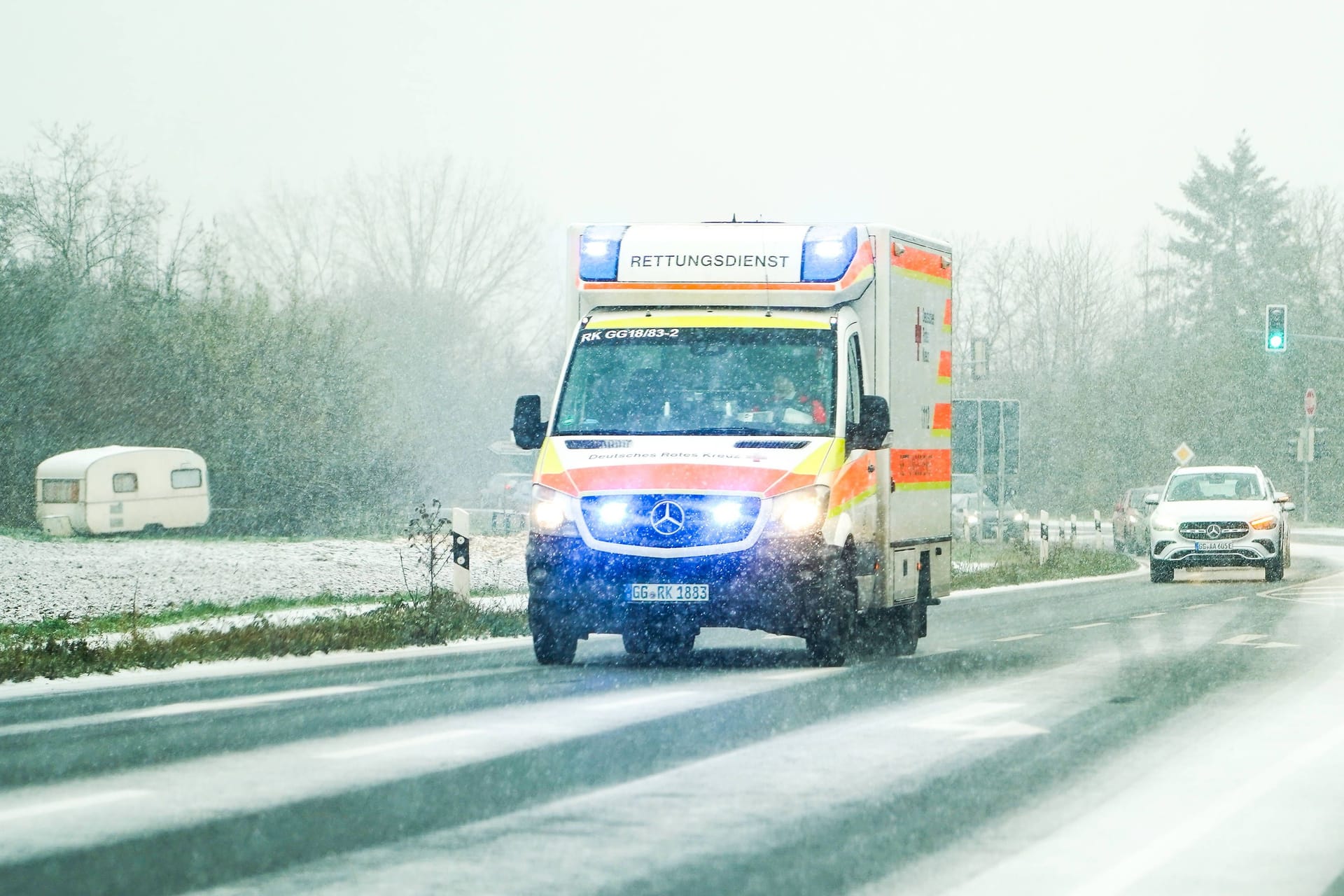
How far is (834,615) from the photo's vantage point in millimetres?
14484

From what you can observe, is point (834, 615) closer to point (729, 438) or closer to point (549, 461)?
point (729, 438)

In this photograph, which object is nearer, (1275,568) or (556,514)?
(556,514)

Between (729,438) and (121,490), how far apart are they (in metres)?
31.8

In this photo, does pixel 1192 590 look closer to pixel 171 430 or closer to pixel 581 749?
pixel 581 749

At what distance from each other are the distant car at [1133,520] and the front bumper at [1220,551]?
16987mm

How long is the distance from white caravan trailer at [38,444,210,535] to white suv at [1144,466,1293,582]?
2201 centimetres

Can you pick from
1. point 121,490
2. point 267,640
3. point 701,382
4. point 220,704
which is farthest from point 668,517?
point 121,490

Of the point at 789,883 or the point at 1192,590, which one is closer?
the point at 789,883

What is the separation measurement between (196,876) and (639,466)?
Result: 776cm

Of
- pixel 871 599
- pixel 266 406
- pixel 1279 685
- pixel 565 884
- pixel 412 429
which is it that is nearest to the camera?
pixel 565 884

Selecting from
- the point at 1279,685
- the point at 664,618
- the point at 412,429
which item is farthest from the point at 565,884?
the point at 412,429

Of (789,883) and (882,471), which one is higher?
(882,471)

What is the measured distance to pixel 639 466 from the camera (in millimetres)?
14133

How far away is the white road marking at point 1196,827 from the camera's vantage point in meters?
6.66
